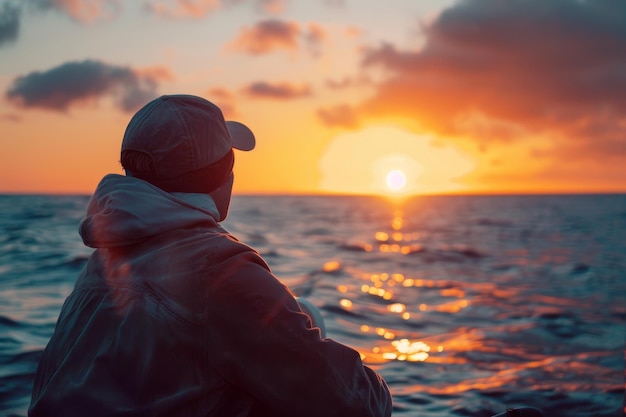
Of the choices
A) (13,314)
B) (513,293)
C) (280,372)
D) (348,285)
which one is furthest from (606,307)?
(280,372)

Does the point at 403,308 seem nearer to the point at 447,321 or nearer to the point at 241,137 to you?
the point at 447,321

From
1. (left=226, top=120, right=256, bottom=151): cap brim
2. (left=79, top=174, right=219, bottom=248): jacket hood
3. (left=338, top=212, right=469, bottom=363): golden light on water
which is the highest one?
(left=226, top=120, right=256, bottom=151): cap brim

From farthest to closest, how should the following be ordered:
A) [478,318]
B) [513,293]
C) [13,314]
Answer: [513,293] < [478,318] < [13,314]

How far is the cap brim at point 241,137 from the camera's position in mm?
2686

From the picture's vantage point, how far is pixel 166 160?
2246mm

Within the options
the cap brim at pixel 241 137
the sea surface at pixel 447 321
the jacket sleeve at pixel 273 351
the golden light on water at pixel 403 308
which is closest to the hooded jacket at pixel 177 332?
the jacket sleeve at pixel 273 351

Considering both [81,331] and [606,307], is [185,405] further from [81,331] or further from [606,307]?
[606,307]

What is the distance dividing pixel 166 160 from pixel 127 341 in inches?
26.1

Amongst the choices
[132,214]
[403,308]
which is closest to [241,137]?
[132,214]

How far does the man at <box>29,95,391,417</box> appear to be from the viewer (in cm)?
200

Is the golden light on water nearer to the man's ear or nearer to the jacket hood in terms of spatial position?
the man's ear

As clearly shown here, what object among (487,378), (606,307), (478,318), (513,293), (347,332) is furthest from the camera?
(513,293)

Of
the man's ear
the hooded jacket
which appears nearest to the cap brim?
the man's ear

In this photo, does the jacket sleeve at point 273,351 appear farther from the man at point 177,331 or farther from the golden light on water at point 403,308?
the golden light on water at point 403,308
